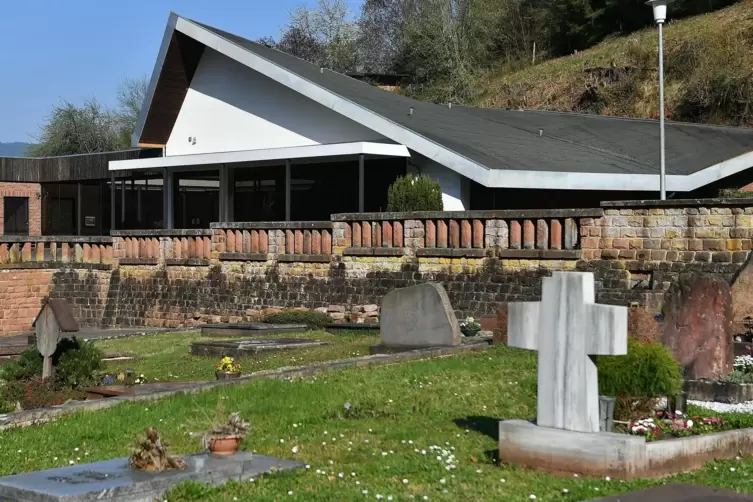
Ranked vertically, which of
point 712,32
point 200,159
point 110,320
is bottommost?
point 110,320

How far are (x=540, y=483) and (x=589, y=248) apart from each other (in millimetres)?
12632

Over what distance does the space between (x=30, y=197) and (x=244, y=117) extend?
1335 cm

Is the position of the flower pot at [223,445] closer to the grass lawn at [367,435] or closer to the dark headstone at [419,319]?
the grass lawn at [367,435]

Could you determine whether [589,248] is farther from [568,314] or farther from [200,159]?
[200,159]

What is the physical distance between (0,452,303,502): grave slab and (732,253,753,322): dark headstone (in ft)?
28.2

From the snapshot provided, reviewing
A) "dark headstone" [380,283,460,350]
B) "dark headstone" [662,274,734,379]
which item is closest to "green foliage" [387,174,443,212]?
"dark headstone" [380,283,460,350]

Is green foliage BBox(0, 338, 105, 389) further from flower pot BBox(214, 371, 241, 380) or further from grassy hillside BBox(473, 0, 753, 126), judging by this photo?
grassy hillside BBox(473, 0, 753, 126)

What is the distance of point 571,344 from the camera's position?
830cm

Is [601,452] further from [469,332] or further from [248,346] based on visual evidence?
[248,346]

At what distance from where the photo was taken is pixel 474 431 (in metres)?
9.98

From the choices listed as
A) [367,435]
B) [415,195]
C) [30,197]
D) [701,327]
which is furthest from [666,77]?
[367,435]

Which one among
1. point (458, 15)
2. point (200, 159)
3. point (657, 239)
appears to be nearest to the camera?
point (657, 239)

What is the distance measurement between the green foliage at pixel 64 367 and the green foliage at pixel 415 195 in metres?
11.8

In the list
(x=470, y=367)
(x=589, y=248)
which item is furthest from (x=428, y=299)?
(x=589, y=248)
